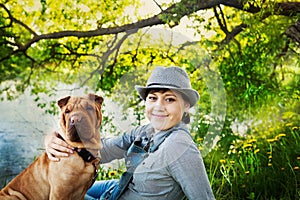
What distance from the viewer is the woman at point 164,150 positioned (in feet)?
4.83

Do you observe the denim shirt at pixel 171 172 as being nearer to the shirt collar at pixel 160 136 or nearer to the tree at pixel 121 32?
the shirt collar at pixel 160 136

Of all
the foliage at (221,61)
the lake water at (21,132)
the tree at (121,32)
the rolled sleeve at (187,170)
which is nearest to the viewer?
the rolled sleeve at (187,170)

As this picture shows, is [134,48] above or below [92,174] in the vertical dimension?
above

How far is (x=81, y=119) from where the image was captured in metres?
1.51

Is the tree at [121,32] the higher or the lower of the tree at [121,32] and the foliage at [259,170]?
the higher

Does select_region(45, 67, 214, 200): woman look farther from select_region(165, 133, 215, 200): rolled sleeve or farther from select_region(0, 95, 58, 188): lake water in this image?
select_region(0, 95, 58, 188): lake water

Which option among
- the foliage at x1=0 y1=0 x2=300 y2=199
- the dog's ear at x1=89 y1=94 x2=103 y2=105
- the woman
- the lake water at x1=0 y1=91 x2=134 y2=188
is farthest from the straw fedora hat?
the lake water at x1=0 y1=91 x2=134 y2=188

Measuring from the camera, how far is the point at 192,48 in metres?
1.70

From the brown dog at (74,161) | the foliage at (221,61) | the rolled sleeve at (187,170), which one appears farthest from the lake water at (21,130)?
the rolled sleeve at (187,170)

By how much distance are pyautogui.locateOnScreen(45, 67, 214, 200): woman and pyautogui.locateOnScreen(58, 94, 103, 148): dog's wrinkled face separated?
54 millimetres

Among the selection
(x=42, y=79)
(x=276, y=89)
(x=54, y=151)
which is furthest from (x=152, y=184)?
(x=42, y=79)

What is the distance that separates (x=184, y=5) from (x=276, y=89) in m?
0.89

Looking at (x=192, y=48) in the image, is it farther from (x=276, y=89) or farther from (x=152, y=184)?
(x=276, y=89)

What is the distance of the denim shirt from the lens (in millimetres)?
1467
